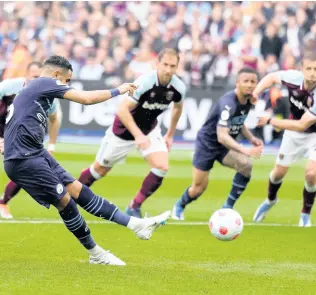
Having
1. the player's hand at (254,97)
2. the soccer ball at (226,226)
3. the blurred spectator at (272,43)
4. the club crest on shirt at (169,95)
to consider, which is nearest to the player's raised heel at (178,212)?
the club crest on shirt at (169,95)

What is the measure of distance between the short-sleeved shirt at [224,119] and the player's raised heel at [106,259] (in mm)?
3695

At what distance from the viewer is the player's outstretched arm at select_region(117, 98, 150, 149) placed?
11.2m

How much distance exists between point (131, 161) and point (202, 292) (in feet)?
39.7

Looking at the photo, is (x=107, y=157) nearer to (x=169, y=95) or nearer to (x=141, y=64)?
(x=169, y=95)

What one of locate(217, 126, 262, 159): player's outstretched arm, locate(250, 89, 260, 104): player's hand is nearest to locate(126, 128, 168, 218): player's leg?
locate(217, 126, 262, 159): player's outstretched arm

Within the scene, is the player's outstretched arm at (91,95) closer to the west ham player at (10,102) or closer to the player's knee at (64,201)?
the player's knee at (64,201)

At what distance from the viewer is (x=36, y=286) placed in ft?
22.4

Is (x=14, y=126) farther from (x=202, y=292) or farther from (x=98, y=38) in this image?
(x=98, y=38)

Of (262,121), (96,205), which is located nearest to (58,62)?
(96,205)

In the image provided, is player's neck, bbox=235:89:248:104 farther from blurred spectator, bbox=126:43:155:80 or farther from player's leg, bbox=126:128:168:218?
blurred spectator, bbox=126:43:155:80

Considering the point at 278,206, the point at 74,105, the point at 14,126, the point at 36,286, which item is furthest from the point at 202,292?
the point at 74,105

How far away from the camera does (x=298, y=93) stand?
11281 mm

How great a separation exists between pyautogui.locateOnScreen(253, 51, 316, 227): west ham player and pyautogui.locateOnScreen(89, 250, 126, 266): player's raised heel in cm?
282

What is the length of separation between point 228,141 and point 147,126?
1.14m
